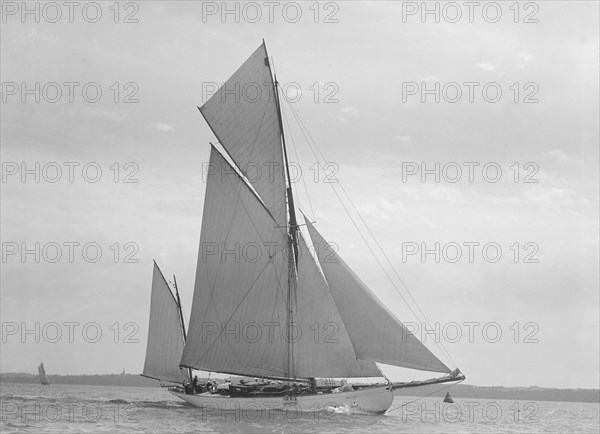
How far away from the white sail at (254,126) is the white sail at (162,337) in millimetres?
14109

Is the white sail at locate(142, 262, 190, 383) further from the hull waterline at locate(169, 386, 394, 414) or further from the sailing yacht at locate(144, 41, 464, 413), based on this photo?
the hull waterline at locate(169, 386, 394, 414)

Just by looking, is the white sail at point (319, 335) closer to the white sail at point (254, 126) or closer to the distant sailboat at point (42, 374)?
the white sail at point (254, 126)

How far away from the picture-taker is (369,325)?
2021 inches

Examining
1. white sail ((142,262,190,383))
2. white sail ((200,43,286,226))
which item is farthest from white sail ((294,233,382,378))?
white sail ((142,262,190,383))

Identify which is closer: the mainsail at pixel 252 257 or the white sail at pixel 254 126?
the mainsail at pixel 252 257

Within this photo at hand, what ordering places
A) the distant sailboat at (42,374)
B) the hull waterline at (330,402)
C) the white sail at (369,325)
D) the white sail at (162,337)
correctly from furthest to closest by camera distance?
the distant sailboat at (42,374) < the white sail at (162,337) < the hull waterline at (330,402) < the white sail at (369,325)

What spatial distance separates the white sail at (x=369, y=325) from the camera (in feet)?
165

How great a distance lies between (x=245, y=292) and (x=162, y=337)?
13349 millimetres

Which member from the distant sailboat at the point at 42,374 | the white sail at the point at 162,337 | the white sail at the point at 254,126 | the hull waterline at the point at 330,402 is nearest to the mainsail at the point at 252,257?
the white sail at the point at 254,126

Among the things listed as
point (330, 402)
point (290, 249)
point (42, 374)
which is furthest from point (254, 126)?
point (42, 374)

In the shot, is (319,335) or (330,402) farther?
(330,402)

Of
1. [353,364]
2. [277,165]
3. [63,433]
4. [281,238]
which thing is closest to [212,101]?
[277,165]

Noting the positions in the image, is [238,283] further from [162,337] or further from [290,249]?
[162,337]

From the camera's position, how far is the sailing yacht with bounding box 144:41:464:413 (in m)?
54.3
